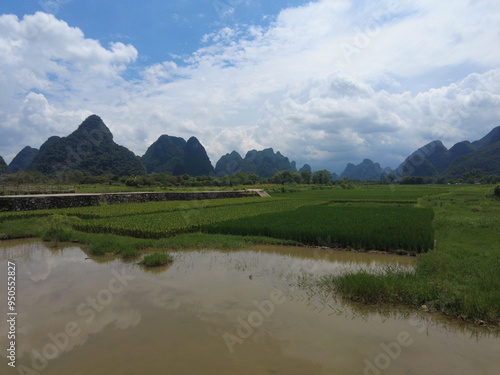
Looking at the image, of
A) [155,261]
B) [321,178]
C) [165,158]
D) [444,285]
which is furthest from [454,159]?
[155,261]

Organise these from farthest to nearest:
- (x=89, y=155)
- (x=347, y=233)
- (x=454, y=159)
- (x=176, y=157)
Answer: (x=454, y=159), (x=176, y=157), (x=89, y=155), (x=347, y=233)

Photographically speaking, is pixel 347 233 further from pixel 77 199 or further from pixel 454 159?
pixel 454 159

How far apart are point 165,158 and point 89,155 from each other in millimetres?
45691

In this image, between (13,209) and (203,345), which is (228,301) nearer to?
(203,345)

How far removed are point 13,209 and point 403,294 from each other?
1906 centimetres

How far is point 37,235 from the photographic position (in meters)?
11.7

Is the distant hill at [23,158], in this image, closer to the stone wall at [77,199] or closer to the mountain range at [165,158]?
the mountain range at [165,158]

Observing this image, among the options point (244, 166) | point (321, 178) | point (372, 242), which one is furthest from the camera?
point (244, 166)

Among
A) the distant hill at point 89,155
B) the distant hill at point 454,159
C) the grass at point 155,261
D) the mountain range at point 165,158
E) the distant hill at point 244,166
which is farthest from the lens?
the distant hill at point 244,166

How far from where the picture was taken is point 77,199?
19.2m

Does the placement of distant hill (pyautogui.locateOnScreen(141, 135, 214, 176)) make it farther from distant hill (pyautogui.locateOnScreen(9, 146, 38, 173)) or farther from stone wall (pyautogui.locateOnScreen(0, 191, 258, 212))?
stone wall (pyautogui.locateOnScreen(0, 191, 258, 212))

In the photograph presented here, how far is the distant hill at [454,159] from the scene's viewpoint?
92125 mm

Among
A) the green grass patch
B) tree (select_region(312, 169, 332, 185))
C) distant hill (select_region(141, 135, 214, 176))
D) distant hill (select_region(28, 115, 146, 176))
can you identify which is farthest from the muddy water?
distant hill (select_region(141, 135, 214, 176))

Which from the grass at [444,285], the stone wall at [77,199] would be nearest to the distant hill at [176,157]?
the stone wall at [77,199]
